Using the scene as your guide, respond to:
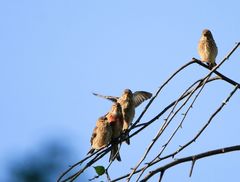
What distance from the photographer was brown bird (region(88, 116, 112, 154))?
255 inches

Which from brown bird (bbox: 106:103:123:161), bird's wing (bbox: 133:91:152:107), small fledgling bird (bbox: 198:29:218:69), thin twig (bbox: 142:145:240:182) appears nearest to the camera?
thin twig (bbox: 142:145:240:182)

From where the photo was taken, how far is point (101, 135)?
661 cm

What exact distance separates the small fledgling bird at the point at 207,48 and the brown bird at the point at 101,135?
6.14ft

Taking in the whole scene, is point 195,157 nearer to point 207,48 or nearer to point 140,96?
point 207,48

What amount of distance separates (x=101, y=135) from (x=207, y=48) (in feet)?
7.36

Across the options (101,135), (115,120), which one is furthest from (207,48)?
(101,135)

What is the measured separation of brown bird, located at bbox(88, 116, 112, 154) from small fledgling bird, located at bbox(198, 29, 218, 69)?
187 cm

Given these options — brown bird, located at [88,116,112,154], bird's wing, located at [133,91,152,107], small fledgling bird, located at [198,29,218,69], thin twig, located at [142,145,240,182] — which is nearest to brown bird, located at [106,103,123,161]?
A: brown bird, located at [88,116,112,154]

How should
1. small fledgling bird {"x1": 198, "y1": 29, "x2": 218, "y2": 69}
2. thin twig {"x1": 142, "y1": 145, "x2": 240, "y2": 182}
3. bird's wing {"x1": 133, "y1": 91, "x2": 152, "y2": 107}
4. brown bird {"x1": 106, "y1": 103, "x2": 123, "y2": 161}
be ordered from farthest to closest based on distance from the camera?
bird's wing {"x1": 133, "y1": 91, "x2": 152, "y2": 107}, small fledgling bird {"x1": 198, "y1": 29, "x2": 218, "y2": 69}, brown bird {"x1": 106, "y1": 103, "x2": 123, "y2": 161}, thin twig {"x1": 142, "y1": 145, "x2": 240, "y2": 182}

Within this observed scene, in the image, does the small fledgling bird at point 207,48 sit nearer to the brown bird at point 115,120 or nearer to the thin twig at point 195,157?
the brown bird at point 115,120

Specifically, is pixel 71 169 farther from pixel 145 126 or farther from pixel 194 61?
pixel 194 61

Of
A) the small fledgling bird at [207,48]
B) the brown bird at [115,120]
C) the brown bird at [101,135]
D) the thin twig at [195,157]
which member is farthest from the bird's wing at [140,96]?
the thin twig at [195,157]

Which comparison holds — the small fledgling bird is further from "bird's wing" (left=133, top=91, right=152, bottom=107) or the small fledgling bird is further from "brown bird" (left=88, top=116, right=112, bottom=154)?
"brown bird" (left=88, top=116, right=112, bottom=154)

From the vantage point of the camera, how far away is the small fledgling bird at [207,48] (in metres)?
8.03
